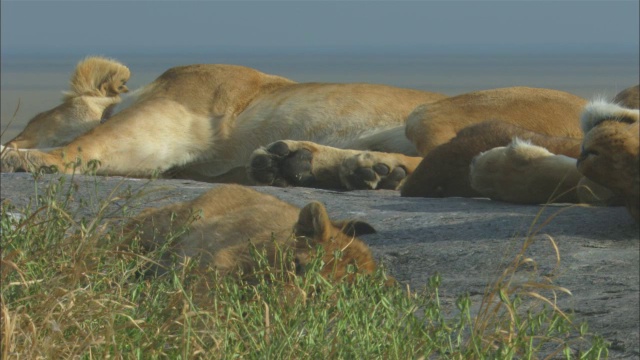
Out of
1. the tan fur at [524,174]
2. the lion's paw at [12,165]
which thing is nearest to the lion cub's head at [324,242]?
the tan fur at [524,174]

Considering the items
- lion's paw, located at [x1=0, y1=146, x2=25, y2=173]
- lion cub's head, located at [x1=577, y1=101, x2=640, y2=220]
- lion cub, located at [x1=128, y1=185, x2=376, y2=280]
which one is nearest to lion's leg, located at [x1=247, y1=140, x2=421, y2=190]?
lion's paw, located at [x1=0, y1=146, x2=25, y2=173]

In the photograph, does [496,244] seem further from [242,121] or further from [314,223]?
[242,121]

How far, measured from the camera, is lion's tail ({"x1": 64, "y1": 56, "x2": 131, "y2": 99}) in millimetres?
8445

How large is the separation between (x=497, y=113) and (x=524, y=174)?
194 centimetres

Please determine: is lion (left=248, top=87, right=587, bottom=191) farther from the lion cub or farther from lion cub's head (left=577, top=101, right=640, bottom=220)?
the lion cub

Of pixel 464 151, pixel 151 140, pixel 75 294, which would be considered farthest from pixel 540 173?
pixel 151 140

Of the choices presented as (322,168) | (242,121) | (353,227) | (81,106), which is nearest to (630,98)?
(322,168)

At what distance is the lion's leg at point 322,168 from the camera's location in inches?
242

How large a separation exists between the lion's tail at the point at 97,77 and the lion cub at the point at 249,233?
4293mm

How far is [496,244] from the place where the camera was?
13.8 ft

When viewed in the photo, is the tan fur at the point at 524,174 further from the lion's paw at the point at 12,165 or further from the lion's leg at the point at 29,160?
the lion's paw at the point at 12,165

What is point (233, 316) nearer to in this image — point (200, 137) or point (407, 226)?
point (407, 226)

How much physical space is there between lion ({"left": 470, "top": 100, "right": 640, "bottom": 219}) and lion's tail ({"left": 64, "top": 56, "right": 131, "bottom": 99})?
13.0 ft

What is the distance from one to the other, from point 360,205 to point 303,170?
1199 mm
